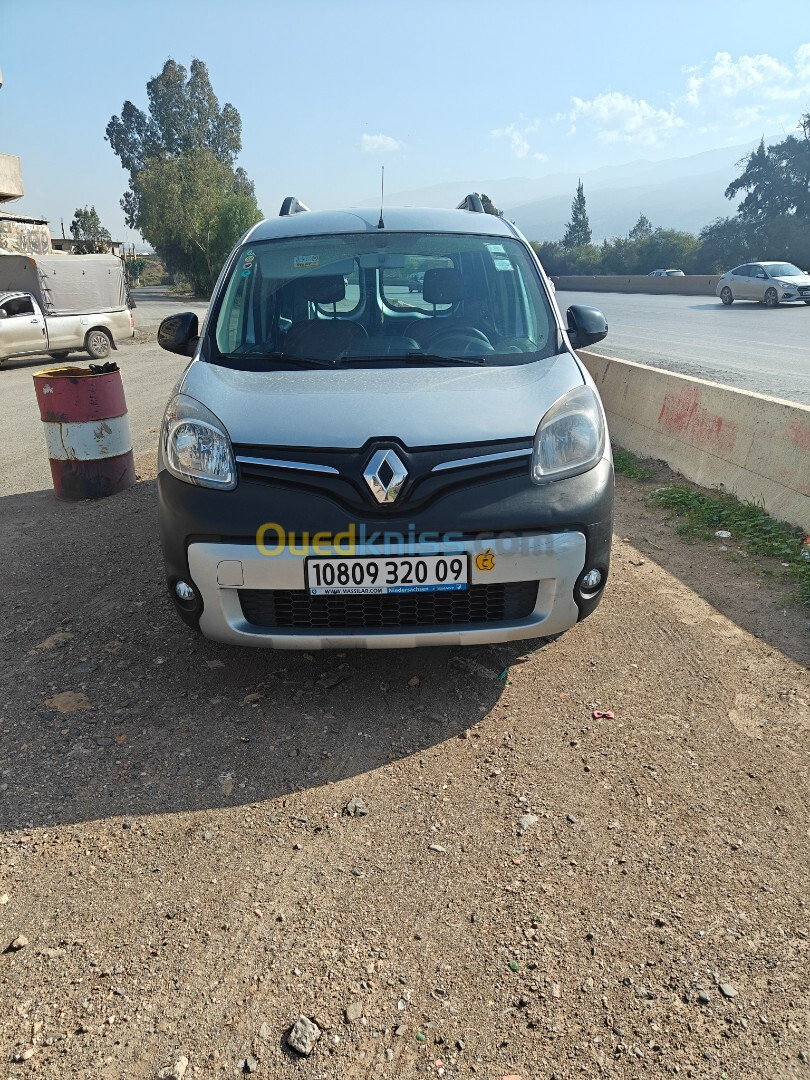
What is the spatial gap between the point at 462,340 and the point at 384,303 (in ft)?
1.77

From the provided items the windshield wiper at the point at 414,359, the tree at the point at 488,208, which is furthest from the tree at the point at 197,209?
the windshield wiper at the point at 414,359

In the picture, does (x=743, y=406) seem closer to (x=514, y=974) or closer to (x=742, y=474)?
(x=742, y=474)

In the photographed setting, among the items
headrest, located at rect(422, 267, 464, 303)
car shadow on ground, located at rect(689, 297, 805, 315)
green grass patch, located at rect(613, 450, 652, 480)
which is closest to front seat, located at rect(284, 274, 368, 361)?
headrest, located at rect(422, 267, 464, 303)

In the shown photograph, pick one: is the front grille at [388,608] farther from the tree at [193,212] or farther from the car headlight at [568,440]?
the tree at [193,212]

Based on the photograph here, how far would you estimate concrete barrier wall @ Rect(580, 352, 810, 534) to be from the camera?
16.8ft

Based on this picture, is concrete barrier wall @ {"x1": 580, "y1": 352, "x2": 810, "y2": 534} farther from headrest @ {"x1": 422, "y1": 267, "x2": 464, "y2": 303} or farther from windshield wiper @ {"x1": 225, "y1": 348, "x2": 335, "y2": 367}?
windshield wiper @ {"x1": 225, "y1": 348, "x2": 335, "y2": 367}

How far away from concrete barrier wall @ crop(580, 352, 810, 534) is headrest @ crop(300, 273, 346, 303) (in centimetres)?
288

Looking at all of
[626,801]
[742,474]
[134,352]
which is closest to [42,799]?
[626,801]

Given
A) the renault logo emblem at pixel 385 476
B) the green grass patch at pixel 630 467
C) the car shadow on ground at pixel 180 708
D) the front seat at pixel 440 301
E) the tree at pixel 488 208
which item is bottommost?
the green grass patch at pixel 630 467

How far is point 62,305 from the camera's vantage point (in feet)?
68.0

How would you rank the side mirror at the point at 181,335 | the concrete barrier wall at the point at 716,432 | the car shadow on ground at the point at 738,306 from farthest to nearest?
the car shadow on ground at the point at 738,306 → the concrete barrier wall at the point at 716,432 → the side mirror at the point at 181,335

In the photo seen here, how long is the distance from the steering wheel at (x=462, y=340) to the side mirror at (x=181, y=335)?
4.28 ft

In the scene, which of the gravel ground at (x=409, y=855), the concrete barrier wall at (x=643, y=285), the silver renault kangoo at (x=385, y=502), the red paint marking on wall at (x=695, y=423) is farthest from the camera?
the concrete barrier wall at (x=643, y=285)

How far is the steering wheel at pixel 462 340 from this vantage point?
3.87m
